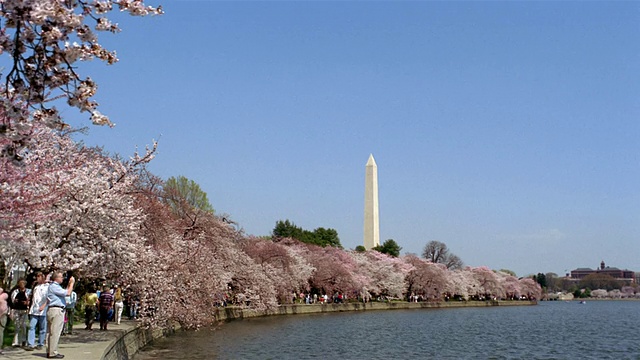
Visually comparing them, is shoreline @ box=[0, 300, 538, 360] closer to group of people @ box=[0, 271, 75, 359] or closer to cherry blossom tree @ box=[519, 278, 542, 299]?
group of people @ box=[0, 271, 75, 359]

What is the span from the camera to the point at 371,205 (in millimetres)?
83375

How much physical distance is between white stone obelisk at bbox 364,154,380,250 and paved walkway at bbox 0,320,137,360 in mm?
62896

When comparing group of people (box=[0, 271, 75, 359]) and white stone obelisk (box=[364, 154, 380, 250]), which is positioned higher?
white stone obelisk (box=[364, 154, 380, 250])

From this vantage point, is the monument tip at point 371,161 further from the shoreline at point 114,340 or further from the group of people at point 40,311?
the group of people at point 40,311

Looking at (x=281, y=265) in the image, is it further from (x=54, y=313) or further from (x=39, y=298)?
(x=54, y=313)

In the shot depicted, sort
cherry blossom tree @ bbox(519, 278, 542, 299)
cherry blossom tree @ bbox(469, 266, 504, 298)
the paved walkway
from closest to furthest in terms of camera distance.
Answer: the paved walkway
cherry blossom tree @ bbox(469, 266, 504, 298)
cherry blossom tree @ bbox(519, 278, 542, 299)

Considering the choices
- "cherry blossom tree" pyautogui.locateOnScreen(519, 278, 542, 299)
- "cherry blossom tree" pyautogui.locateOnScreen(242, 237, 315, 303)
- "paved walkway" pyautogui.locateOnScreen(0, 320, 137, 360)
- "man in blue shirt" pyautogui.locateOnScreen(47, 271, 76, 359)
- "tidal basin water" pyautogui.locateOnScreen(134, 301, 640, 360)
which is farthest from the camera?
"cherry blossom tree" pyautogui.locateOnScreen(519, 278, 542, 299)

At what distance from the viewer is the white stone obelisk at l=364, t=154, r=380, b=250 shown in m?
83.1

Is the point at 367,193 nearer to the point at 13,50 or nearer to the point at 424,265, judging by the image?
the point at 424,265

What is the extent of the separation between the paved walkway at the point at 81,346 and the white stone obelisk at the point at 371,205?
62896 millimetres

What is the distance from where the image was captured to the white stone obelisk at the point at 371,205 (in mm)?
83125

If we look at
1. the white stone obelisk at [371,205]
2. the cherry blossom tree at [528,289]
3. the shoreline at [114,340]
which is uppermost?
the white stone obelisk at [371,205]

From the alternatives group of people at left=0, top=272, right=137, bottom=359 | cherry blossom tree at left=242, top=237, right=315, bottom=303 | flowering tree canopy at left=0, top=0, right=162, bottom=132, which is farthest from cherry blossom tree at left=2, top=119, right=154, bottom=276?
cherry blossom tree at left=242, top=237, right=315, bottom=303

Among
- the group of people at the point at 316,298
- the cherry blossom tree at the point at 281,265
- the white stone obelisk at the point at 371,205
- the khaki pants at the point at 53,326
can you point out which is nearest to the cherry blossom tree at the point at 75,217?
the khaki pants at the point at 53,326
